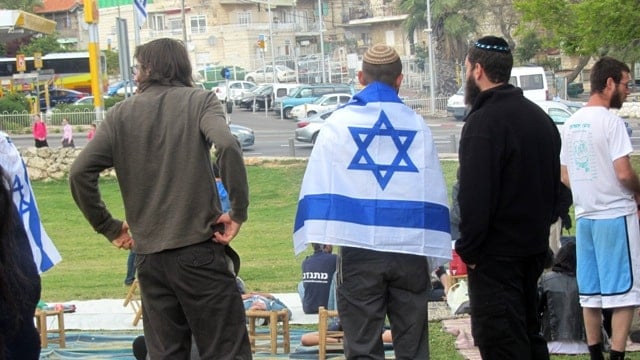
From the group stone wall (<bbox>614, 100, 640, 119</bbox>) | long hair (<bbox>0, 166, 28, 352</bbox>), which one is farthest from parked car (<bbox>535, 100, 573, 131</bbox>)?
long hair (<bbox>0, 166, 28, 352</bbox>)

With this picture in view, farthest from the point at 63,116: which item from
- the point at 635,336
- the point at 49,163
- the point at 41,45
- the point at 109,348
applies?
the point at 635,336

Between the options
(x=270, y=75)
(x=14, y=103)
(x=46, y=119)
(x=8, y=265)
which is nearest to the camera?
(x=8, y=265)

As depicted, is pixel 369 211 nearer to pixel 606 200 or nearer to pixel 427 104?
pixel 606 200

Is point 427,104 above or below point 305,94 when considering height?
below

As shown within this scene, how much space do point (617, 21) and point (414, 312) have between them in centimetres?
1347

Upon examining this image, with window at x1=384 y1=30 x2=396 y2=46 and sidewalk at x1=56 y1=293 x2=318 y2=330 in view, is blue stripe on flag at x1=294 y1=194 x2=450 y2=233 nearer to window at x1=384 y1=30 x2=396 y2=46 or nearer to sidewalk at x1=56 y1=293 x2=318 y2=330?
sidewalk at x1=56 y1=293 x2=318 y2=330

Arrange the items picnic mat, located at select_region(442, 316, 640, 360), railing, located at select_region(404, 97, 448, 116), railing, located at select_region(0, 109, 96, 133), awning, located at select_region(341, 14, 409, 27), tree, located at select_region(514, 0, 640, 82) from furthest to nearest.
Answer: awning, located at select_region(341, 14, 409, 27) → railing, located at select_region(404, 97, 448, 116) → railing, located at select_region(0, 109, 96, 133) → tree, located at select_region(514, 0, 640, 82) → picnic mat, located at select_region(442, 316, 640, 360)

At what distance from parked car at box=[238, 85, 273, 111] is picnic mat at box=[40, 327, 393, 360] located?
48.6 metres

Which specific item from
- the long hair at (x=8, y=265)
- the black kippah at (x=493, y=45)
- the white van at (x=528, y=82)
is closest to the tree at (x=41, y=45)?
the white van at (x=528, y=82)

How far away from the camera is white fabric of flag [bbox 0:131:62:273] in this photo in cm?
585

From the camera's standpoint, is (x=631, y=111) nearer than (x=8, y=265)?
No

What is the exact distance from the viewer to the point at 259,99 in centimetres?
6000

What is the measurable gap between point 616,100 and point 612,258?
98 cm

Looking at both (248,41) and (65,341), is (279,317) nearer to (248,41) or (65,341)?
(65,341)
